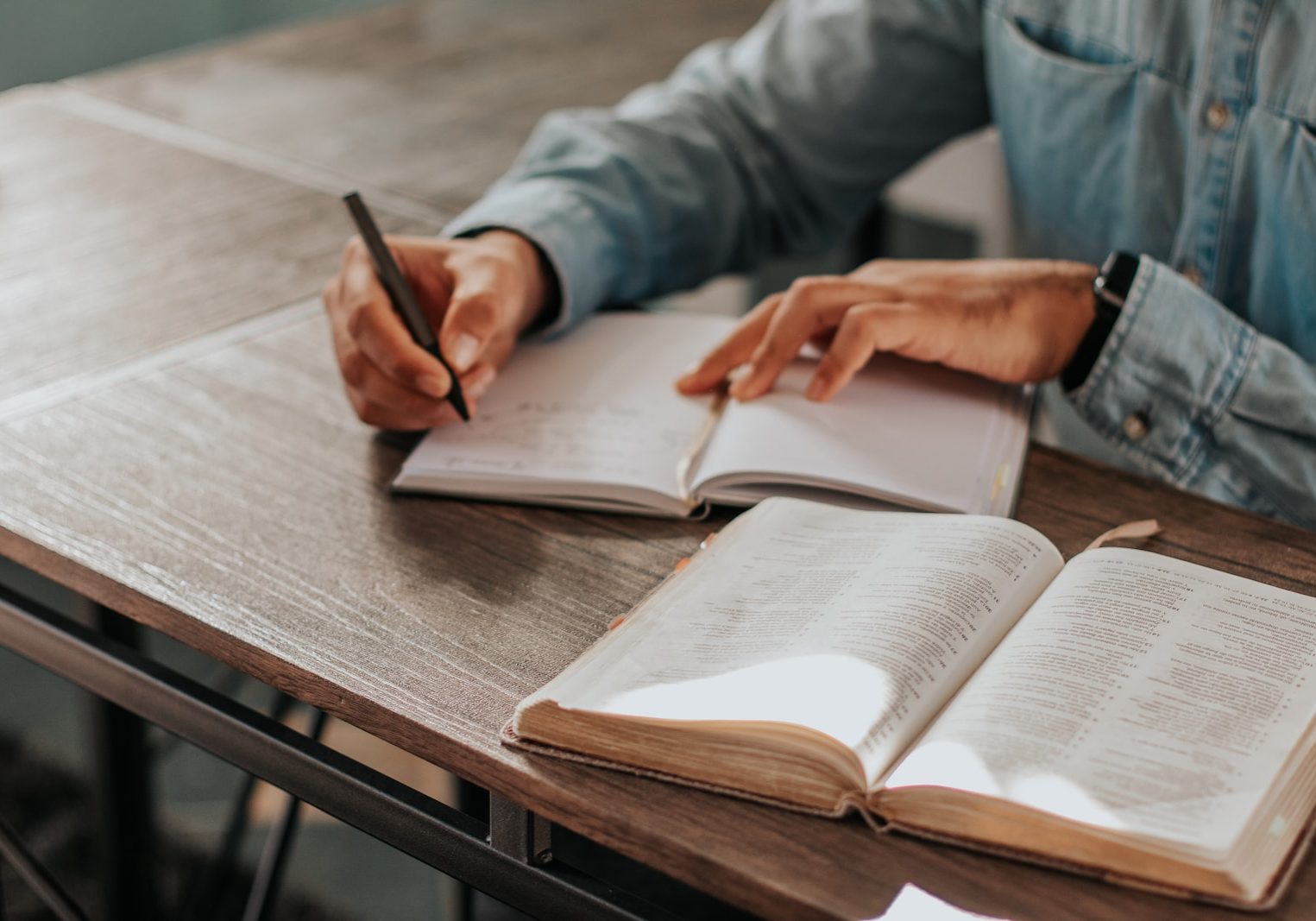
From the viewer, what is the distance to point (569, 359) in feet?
3.15

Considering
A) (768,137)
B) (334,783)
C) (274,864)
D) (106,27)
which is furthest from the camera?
(106,27)

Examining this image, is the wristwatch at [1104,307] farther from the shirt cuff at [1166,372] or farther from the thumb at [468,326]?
the thumb at [468,326]

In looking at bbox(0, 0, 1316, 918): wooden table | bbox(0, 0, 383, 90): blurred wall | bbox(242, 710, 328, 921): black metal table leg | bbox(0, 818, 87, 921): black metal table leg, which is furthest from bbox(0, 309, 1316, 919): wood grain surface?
bbox(0, 0, 383, 90): blurred wall

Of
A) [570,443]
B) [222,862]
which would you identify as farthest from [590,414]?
[222,862]

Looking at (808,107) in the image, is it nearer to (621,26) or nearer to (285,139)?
(285,139)

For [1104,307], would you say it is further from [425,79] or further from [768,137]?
[425,79]

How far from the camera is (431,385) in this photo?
0.83 meters

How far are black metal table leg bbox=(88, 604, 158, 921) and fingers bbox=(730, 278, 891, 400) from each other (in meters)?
0.73

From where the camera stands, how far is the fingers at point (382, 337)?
0.84 meters

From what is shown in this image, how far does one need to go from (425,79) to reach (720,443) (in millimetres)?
975

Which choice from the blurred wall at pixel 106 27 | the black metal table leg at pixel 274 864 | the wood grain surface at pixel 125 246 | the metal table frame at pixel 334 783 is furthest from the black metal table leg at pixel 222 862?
the blurred wall at pixel 106 27

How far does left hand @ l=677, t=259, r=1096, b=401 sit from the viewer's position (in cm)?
84

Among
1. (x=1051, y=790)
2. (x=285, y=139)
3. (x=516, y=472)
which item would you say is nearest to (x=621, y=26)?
(x=285, y=139)

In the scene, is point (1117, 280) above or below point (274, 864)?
above
